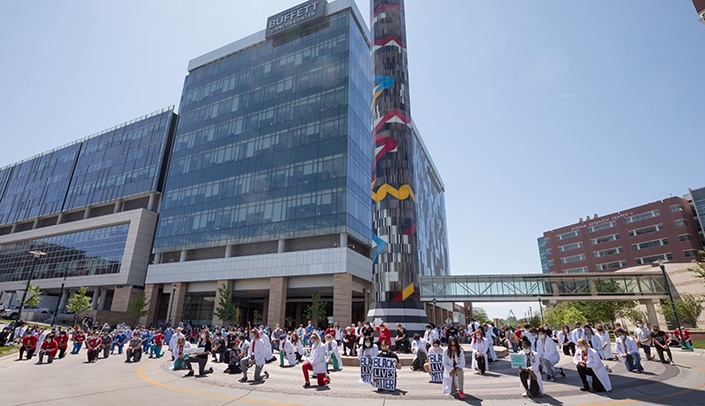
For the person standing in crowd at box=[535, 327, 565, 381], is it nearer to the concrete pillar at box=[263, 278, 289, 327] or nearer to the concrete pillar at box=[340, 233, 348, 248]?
the concrete pillar at box=[340, 233, 348, 248]

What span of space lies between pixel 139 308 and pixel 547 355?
56832 millimetres

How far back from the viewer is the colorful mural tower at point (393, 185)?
28.2m

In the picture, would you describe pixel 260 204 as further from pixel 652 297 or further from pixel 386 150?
pixel 652 297

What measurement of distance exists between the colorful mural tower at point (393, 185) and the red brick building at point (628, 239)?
258 ft

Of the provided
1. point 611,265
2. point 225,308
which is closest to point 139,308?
point 225,308

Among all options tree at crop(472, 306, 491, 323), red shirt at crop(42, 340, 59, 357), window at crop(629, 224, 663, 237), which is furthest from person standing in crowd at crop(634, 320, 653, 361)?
tree at crop(472, 306, 491, 323)

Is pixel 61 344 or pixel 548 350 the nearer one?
pixel 548 350

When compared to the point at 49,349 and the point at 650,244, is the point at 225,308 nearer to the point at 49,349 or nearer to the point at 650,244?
the point at 49,349

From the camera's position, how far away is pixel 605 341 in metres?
17.8

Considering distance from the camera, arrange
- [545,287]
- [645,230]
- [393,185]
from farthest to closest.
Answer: [645,230] → [545,287] → [393,185]

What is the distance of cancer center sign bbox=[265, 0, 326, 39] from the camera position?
194 ft

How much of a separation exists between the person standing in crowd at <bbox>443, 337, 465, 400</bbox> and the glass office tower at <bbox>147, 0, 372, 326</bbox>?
3120 centimetres

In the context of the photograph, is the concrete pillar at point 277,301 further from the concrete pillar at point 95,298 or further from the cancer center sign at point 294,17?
the cancer center sign at point 294,17

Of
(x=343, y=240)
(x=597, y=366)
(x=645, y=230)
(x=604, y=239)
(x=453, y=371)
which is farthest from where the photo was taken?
(x=604, y=239)
